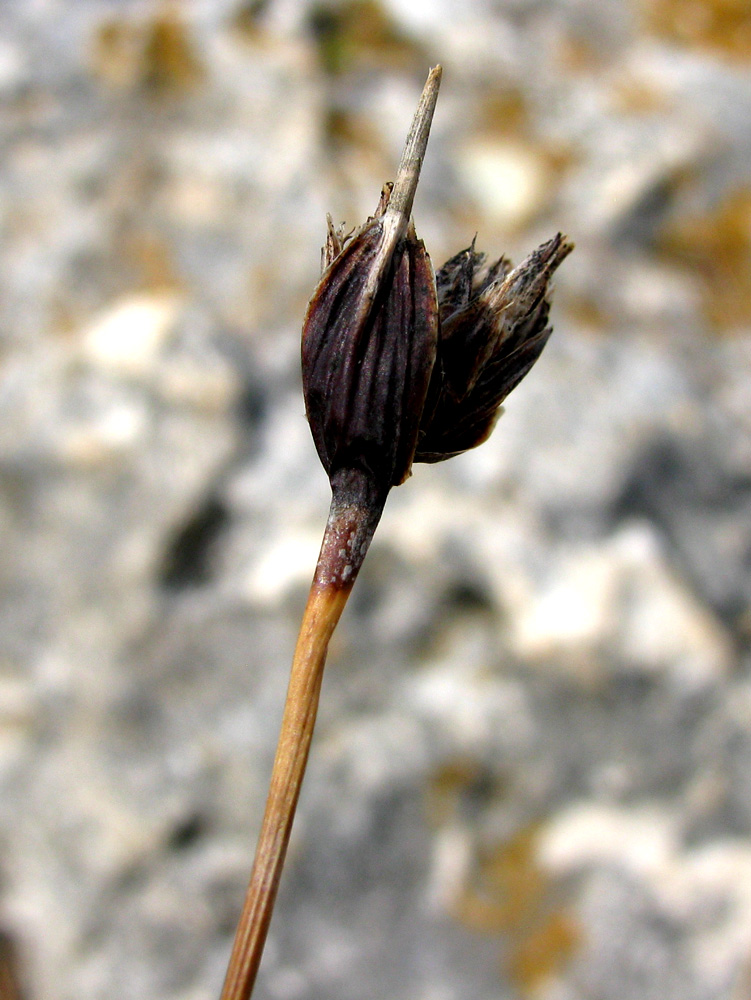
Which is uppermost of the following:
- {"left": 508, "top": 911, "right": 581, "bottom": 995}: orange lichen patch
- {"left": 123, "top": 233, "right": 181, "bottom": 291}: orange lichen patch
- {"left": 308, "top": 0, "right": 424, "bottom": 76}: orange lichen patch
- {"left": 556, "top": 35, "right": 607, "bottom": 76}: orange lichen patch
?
{"left": 308, "top": 0, "right": 424, "bottom": 76}: orange lichen patch

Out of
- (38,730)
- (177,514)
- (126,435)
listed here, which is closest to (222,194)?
(126,435)

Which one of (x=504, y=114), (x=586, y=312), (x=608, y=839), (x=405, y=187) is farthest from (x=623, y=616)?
(x=405, y=187)

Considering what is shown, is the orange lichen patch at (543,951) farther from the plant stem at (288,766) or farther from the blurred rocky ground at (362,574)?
the plant stem at (288,766)

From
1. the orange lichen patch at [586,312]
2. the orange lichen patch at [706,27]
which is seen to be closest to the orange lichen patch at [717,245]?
the orange lichen patch at [586,312]

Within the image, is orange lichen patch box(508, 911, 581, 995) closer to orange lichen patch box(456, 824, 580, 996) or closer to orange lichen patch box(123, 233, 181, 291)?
orange lichen patch box(456, 824, 580, 996)

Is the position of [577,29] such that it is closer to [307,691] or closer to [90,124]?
[90,124]

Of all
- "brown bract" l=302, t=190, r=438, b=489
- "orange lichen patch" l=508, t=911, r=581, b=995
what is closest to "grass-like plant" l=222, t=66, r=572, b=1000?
"brown bract" l=302, t=190, r=438, b=489
